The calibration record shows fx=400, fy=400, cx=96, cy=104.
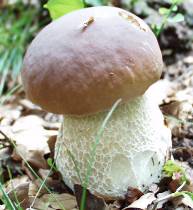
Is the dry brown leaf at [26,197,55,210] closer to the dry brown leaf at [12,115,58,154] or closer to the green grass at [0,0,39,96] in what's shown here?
the dry brown leaf at [12,115,58,154]

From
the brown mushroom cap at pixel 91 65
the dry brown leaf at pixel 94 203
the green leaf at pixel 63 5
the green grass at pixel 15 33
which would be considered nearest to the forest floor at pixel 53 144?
the dry brown leaf at pixel 94 203

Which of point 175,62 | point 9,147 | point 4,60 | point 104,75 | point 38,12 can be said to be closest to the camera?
point 104,75

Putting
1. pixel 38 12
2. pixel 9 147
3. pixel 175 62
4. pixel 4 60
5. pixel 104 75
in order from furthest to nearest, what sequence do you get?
pixel 38 12 < pixel 4 60 < pixel 175 62 < pixel 9 147 < pixel 104 75

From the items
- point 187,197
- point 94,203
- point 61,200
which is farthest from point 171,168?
point 61,200

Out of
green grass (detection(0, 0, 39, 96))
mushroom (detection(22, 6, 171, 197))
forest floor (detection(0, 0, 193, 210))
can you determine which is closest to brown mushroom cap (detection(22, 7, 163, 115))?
mushroom (detection(22, 6, 171, 197))

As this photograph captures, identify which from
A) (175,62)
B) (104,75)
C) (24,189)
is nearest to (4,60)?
(175,62)

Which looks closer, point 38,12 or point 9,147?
point 9,147

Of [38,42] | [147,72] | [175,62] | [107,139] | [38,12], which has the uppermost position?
[38,42]

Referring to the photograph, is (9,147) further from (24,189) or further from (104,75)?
(104,75)
